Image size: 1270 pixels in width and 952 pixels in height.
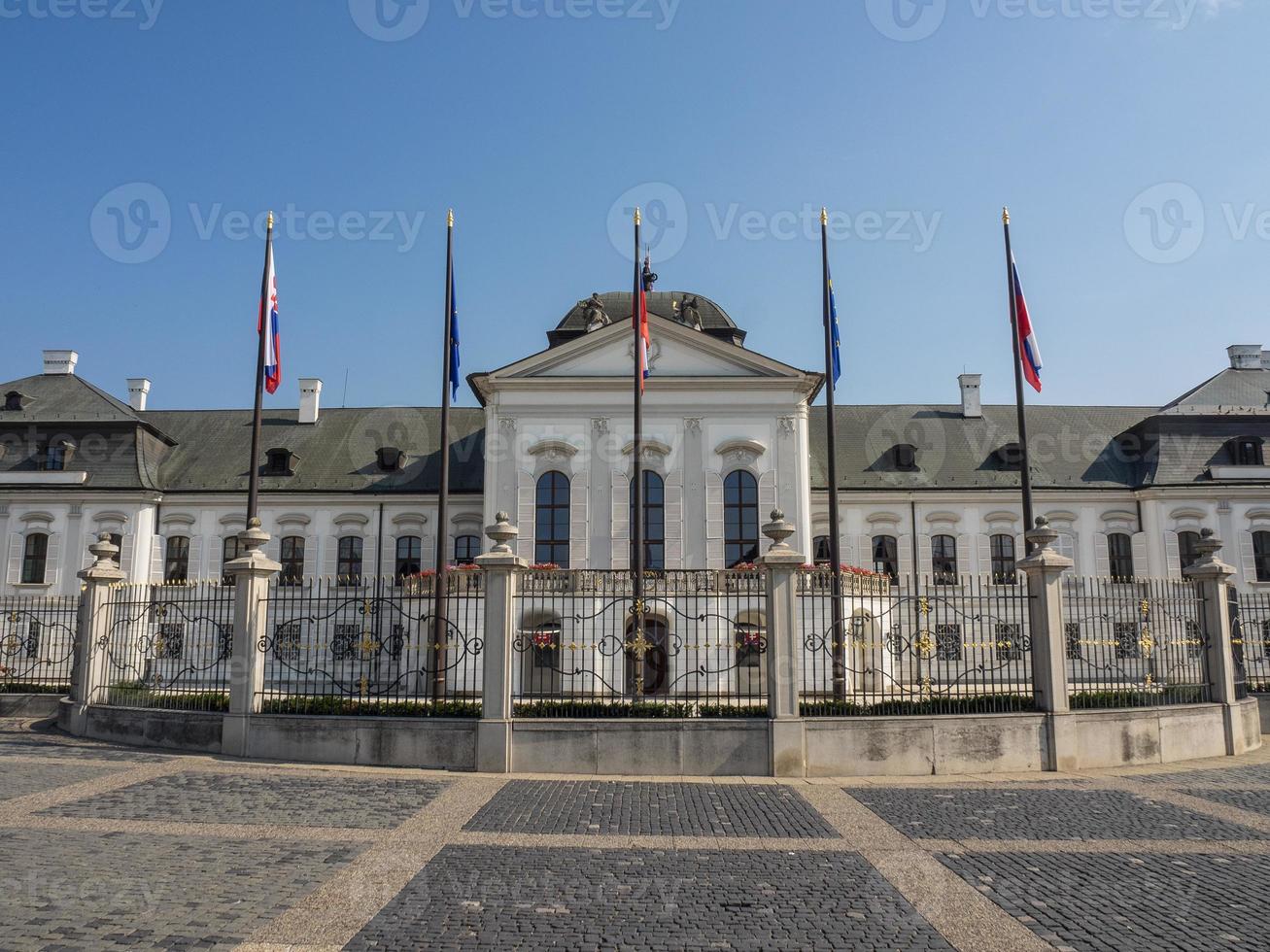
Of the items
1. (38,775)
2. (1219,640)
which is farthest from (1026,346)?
(38,775)

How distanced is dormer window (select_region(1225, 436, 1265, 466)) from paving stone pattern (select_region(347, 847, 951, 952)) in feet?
112

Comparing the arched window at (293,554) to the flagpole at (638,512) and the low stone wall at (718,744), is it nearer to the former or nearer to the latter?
the flagpole at (638,512)

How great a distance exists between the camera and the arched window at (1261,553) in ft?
109

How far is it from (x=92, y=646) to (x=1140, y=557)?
33820mm

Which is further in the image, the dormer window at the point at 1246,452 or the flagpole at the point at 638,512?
the dormer window at the point at 1246,452

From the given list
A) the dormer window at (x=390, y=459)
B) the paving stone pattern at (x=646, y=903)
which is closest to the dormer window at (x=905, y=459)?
the dormer window at (x=390, y=459)

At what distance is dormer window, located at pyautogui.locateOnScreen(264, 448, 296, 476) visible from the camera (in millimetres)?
35906

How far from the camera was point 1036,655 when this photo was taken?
41.1 ft

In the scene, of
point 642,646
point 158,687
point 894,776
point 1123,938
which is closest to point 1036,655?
point 894,776

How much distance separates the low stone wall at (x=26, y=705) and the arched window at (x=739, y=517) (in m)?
18.4

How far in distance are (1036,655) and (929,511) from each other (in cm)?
2298

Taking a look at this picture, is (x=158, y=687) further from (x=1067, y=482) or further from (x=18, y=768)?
(x=1067, y=482)

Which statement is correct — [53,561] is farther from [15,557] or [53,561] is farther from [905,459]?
[905,459]

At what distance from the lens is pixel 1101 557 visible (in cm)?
3425
